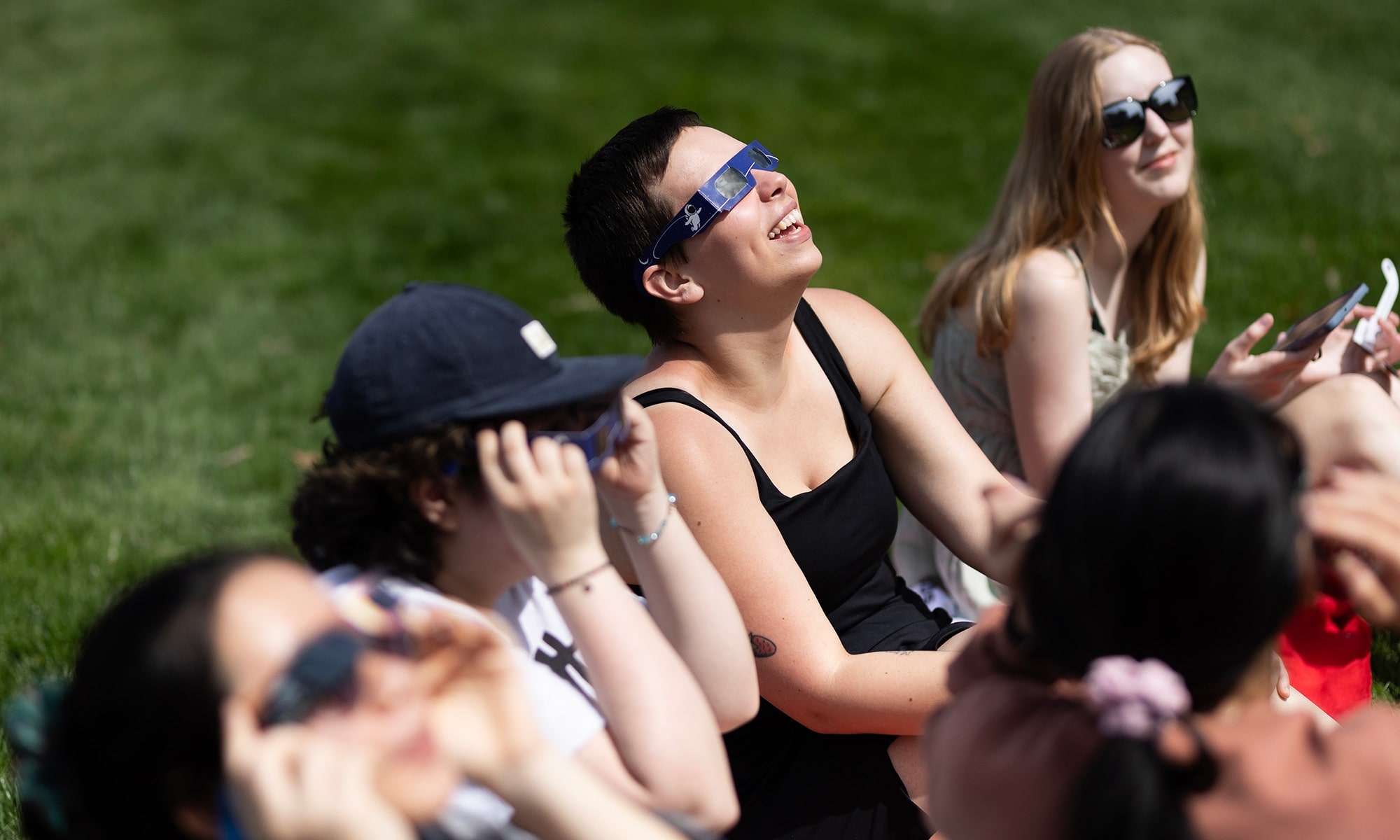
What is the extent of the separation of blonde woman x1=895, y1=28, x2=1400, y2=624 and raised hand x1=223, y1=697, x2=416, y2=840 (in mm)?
2364

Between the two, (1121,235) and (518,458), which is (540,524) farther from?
(1121,235)

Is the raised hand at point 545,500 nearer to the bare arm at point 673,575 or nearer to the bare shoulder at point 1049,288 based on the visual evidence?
the bare arm at point 673,575

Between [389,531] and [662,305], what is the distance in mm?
1041

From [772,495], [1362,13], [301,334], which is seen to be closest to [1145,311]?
[772,495]

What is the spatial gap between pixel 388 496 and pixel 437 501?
0.27 ft

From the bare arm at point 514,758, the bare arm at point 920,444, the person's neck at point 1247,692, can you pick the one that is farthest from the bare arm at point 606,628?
the bare arm at point 920,444

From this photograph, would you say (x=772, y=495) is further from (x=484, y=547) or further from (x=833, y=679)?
(x=484, y=547)

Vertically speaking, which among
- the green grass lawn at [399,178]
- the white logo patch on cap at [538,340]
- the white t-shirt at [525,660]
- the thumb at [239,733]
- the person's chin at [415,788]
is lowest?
the green grass lawn at [399,178]

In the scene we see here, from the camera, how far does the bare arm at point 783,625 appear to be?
2432 mm

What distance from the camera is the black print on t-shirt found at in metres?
2.16

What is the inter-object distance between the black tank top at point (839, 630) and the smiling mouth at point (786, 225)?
31 cm

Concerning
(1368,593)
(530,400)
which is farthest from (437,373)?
(1368,593)

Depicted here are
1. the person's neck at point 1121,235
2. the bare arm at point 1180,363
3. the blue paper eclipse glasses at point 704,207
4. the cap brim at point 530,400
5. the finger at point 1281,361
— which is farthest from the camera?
the bare arm at point 1180,363

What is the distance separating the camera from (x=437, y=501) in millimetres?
2010
